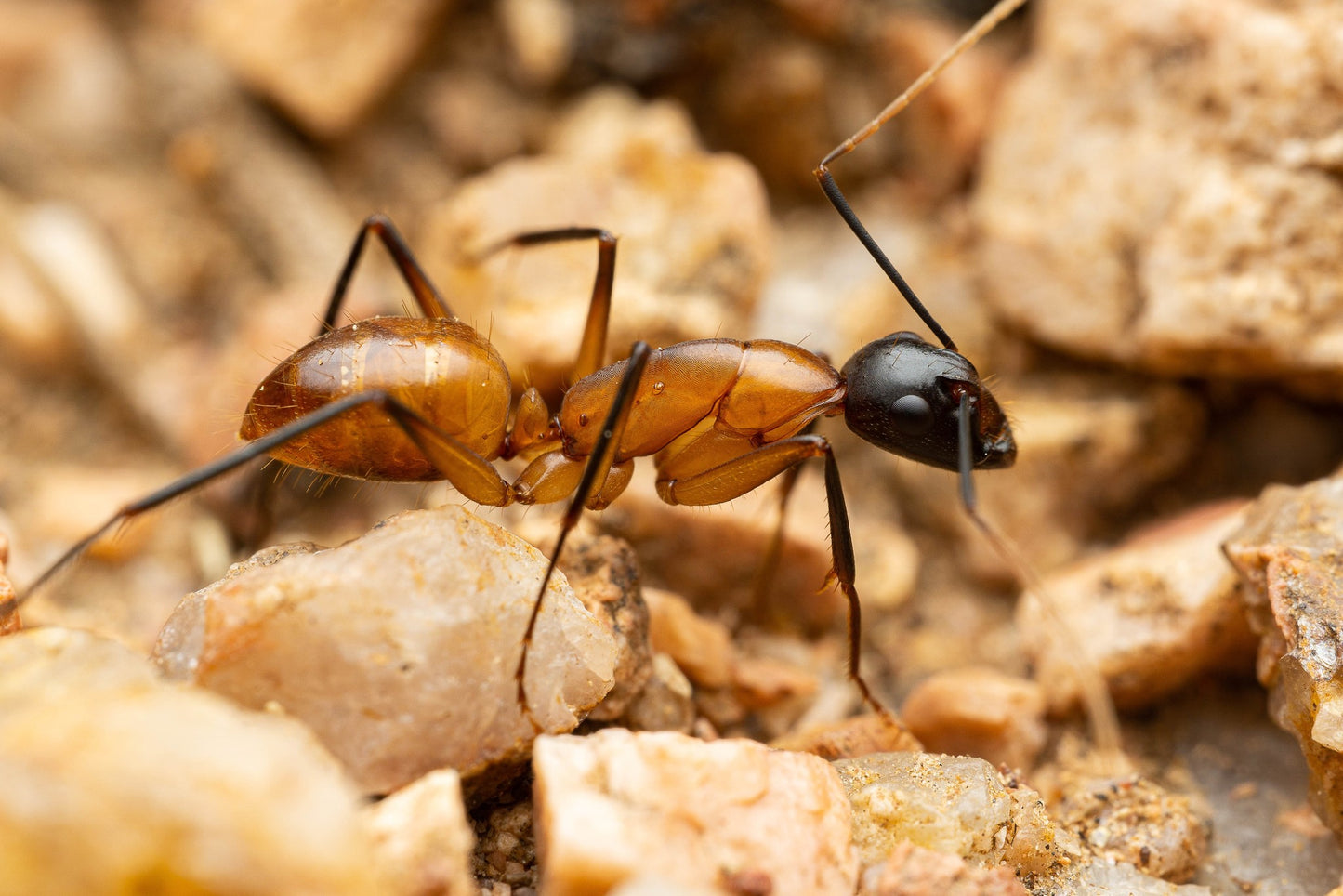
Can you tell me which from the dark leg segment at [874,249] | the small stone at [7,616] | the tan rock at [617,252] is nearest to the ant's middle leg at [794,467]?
the dark leg segment at [874,249]

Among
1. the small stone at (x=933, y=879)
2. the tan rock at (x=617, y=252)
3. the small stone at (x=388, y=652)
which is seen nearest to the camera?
the small stone at (x=933, y=879)

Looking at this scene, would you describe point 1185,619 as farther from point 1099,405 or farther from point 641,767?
point 641,767

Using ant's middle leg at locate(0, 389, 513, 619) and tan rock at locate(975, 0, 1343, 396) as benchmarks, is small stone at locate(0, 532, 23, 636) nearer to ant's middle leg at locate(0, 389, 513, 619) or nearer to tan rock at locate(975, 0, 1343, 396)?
ant's middle leg at locate(0, 389, 513, 619)

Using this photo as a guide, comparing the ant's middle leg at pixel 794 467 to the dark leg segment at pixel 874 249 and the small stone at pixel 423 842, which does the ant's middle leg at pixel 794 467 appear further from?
the small stone at pixel 423 842

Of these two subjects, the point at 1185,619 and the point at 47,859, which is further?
the point at 1185,619

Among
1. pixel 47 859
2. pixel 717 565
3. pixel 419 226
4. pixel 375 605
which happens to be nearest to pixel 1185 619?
pixel 717 565

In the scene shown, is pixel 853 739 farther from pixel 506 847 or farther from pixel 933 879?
pixel 506 847

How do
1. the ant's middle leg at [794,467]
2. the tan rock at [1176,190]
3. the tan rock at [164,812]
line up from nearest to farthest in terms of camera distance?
the tan rock at [164,812], the ant's middle leg at [794,467], the tan rock at [1176,190]

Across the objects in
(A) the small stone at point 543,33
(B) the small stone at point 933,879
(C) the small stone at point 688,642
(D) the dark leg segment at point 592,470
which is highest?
(A) the small stone at point 543,33
